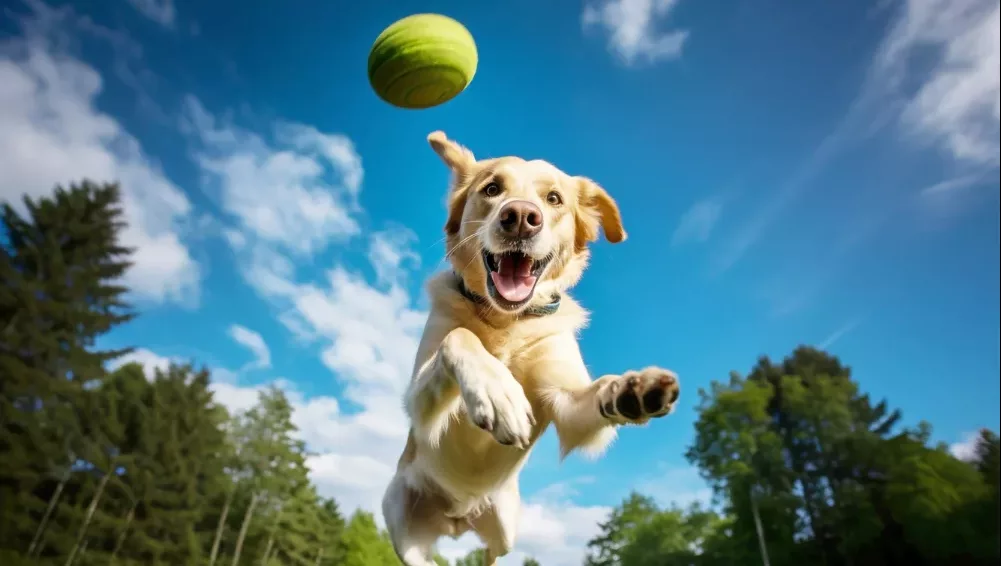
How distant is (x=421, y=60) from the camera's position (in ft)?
13.1

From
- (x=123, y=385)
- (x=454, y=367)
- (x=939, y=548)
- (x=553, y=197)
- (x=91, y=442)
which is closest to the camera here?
(x=454, y=367)

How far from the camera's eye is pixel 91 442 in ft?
85.1

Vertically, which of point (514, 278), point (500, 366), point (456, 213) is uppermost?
point (456, 213)

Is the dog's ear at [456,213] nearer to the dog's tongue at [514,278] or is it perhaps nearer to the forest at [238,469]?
the dog's tongue at [514,278]

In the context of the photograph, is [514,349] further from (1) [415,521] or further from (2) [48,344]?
(2) [48,344]

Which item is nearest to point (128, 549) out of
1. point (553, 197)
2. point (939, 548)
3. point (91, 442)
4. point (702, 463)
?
point (91, 442)

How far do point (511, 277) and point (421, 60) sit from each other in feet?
5.99

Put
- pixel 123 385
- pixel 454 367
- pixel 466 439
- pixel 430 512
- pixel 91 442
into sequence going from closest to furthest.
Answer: pixel 454 367, pixel 466 439, pixel 430 512, pixel 91 442, pixel 123 385

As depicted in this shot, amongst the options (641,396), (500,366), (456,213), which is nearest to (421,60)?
(456,213)

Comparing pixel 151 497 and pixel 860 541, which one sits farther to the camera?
pixel 151 497

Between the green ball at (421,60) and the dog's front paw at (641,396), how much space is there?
268 centimetres

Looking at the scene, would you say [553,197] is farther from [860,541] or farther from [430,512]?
[860,541]

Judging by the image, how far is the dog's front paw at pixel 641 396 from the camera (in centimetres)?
238

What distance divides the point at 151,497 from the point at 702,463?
27261 millimetres
